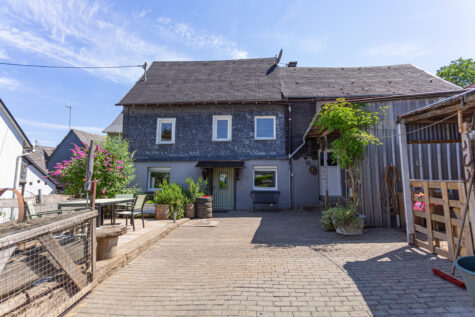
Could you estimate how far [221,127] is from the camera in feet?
41.2

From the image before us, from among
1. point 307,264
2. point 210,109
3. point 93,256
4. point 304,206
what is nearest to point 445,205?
point 307,264

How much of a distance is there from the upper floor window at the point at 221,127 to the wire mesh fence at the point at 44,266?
926cm

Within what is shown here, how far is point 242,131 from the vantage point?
1225cm

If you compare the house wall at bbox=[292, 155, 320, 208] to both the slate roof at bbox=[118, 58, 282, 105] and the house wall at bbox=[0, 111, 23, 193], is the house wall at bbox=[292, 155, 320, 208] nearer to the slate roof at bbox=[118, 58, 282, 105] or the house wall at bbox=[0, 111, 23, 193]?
the slate roof at bbox=[118, 58, 282, 105]

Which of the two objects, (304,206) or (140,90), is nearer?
(304,206)

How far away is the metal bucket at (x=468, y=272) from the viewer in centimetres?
269

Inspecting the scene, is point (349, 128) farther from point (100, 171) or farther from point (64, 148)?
point (64, 148)

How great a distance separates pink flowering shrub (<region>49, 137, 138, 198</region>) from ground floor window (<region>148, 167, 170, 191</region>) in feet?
11.0

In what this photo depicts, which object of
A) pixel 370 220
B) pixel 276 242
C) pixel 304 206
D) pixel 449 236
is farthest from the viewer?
pixel 304 206

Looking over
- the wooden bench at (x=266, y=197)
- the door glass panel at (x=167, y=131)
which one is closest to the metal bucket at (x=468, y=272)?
the wooden bench at (x=266, y=197)

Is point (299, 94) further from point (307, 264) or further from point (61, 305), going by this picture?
point (61, 305)

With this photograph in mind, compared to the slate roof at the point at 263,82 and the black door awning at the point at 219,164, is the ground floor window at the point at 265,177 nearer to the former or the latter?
the black door awning at the point at 219,164

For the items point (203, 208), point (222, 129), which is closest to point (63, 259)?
point (203, 208)

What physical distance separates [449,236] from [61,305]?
229 inches
